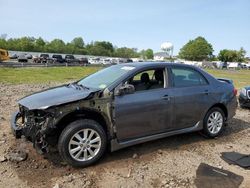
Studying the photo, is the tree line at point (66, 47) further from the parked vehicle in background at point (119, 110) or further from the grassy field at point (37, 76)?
the parked vehicle in background at point (119, 110)

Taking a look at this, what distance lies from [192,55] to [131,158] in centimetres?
10555

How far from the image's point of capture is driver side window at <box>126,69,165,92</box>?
190 inches

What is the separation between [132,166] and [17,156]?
1893 millimetres

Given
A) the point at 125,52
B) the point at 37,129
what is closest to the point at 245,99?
the point at 37,129

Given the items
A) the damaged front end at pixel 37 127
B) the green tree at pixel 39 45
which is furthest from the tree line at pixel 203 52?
the damaged front end at pixel 37 127

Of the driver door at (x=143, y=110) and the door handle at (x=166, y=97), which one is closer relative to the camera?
the driver door at (x=143, y=110)

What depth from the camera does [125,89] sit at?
4316 millimetres

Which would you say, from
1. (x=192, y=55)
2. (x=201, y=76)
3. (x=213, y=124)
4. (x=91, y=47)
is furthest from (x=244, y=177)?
(x=91, y=47)

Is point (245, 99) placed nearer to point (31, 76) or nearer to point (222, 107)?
point (222, 107)

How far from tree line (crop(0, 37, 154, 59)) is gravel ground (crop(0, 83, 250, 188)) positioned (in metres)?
81.2

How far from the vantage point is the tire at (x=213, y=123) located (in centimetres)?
555

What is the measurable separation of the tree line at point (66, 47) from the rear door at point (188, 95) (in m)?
81.2

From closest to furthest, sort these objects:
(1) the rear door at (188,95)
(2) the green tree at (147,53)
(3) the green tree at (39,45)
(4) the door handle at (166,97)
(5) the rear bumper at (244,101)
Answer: (4) the door handle at (166,97), (1) the rear door at (188,95), (5) the rear bumper at (244,101), (3) the green tree at (39,45), (2) the green tree at (147,53)

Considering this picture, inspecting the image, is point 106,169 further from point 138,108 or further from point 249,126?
point 249,126
